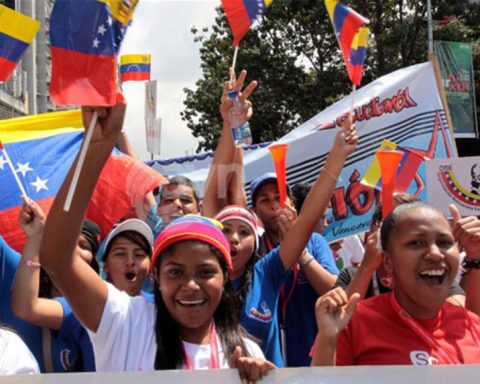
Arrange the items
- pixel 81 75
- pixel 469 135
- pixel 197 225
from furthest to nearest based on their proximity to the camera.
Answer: pixel 469 135, pixel 197 225, pixel 81 75

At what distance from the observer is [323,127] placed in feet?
21.7

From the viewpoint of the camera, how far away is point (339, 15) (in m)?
4.29

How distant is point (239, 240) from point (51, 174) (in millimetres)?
2002

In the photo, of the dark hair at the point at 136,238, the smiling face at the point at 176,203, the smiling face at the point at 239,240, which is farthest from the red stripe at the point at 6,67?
the smiling face at the point at 176,203

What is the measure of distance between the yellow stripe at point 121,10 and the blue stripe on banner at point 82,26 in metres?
0.02

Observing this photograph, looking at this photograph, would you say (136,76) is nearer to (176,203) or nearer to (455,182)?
(176,203)

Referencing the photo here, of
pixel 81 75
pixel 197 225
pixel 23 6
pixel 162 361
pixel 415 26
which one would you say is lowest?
pixel 162 361

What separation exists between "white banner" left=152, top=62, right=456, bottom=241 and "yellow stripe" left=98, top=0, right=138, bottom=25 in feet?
13.3

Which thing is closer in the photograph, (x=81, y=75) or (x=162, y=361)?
(x=81, y=75)

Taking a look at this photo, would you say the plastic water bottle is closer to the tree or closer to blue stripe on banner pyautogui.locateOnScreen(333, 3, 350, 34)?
blue stripe on banner pyautogui.locateOnScreen(333, 3, 350, 34)

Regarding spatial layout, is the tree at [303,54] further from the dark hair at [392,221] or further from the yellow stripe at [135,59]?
the dark hair at [392,221]

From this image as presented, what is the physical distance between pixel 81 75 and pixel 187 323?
895 mm

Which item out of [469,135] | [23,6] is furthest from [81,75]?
[23,6]

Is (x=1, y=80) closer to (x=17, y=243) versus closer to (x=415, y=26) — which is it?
(x=17, y=243)
